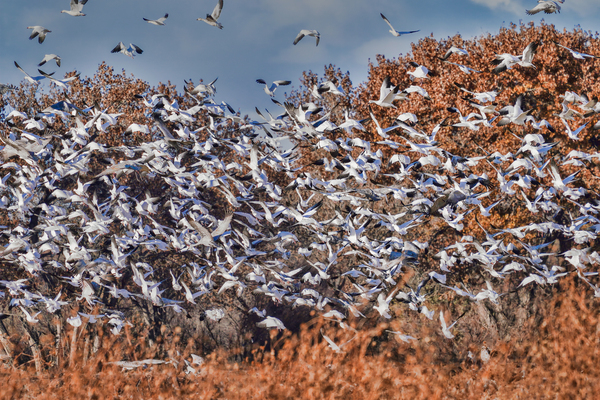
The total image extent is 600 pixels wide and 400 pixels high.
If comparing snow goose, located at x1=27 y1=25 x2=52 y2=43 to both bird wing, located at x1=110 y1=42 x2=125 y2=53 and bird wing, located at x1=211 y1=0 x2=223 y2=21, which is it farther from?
bird wing, located at x1=211 y1=0 x2=223 y2=21

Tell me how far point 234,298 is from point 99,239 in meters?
6.64

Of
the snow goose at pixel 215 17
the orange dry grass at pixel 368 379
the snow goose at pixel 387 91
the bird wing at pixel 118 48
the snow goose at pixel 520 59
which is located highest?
the bird wing at pixel 118 48

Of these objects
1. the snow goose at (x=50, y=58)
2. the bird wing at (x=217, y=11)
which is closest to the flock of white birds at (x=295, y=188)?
the bird wing at (x=217, y=11)

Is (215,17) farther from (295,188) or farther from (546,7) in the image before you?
(546,7)

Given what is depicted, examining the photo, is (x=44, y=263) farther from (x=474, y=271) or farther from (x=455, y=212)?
(x=474, y=271)

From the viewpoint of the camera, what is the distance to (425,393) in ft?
37.7

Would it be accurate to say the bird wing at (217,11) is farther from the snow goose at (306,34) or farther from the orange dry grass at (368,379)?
the orange dry grass at (368,379)

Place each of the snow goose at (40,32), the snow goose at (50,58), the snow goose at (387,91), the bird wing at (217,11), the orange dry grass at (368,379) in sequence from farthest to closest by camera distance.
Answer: the snow goose at (50,58)
the snow goose at (40,32)
the bird wing at (217,11)
the snow goose at (387,91)
the orange dry grass at (368,379)

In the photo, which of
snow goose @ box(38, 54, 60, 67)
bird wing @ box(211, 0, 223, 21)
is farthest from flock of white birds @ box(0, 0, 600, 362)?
snow goose @ box(38, 54, 60, 67)

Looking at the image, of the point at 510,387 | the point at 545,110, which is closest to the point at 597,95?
the point at 545,110

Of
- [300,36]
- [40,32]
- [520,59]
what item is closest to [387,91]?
[520,59]

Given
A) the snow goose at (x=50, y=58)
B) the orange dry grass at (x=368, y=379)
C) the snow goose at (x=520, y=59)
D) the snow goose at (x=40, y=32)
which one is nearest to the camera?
the snow goose at (x=520, y=59)

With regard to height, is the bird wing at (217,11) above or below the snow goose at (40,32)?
below

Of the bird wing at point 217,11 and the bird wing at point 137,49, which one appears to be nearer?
the bird wing at point 217,11
